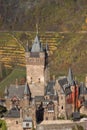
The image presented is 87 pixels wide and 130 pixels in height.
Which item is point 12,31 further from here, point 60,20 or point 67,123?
point 67,123

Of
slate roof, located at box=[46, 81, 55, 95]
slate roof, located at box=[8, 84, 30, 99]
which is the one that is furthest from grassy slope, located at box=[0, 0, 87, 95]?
slate roof, located at box=[8, 84, 30, 99]

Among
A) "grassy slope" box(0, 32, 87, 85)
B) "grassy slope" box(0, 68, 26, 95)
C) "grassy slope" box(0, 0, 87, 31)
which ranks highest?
"grassy slope" box(0, 0, 87, 31)

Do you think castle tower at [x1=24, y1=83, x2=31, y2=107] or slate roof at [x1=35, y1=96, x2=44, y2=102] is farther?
slate roof at [x1=35, y1=96, x2=44, y2=102]

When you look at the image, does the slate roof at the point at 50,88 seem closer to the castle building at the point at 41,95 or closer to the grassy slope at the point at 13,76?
the castle building at the point at 41,95

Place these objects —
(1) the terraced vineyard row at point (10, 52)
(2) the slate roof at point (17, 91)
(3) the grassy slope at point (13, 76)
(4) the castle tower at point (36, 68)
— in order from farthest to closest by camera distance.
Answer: (1) the terraced vineyard row at point (10, 52) → (3) the grassy slope at point (13, 76) → (4) the castle tower at point (36, 68) → (2) the slate roof at point (17, 91)

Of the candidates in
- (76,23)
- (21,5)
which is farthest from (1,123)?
(21,5)

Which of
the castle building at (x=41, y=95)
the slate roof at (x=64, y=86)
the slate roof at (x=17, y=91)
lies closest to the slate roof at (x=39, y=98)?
the castle building at (x=41, y=95)

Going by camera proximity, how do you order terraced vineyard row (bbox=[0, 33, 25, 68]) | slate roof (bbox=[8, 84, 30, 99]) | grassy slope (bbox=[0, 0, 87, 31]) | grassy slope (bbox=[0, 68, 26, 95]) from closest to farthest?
slate roof (bbox=[8, 84, 30, 99]), grassy slope (bbox=[0, 68, 26, 95]), terraced vineyard row (bbox=[0, 33, 25, 68]), grassy slope (bbox=[0, 0, 87, 31])

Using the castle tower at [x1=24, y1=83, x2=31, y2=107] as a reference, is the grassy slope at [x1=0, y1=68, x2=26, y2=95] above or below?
above

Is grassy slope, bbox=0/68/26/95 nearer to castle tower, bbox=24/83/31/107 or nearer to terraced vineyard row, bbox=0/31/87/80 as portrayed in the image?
terraced vineyard row, bbox=0/31/87/80
